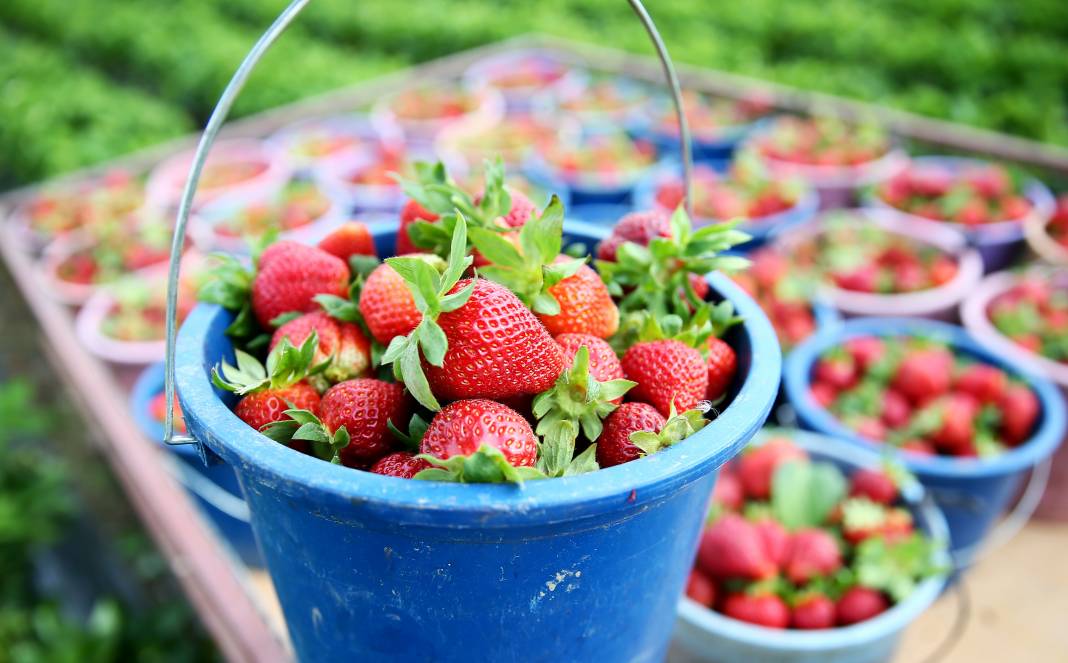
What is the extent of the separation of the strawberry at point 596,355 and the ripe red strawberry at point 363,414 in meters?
0.19

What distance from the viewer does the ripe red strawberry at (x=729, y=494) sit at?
184 centimetres

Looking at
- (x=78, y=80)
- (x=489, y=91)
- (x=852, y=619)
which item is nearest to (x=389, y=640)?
(x=852, y=619)

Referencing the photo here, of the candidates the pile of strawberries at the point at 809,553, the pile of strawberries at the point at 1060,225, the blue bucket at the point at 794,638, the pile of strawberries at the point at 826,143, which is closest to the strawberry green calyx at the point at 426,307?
the blue bucket at the point at 794,638

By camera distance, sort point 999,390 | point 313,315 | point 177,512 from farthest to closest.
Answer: point 999,390
point 177,512
point 313,315

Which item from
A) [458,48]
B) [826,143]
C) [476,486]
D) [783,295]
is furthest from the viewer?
[458,48]

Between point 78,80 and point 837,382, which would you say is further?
point 78,80

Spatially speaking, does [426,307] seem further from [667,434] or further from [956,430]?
[956,430]

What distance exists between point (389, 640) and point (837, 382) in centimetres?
182

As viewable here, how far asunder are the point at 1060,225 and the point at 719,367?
288 centimetres

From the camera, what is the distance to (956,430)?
7.00 feet

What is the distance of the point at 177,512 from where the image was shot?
179 centimetres

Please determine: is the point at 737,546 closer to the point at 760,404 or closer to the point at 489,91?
the point at 760,404

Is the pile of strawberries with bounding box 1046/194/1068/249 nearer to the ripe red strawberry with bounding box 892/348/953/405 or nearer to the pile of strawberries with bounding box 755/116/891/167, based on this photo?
the pile of strawberries with bounding box 755/116/891/167

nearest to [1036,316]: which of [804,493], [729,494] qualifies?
[804,493]
